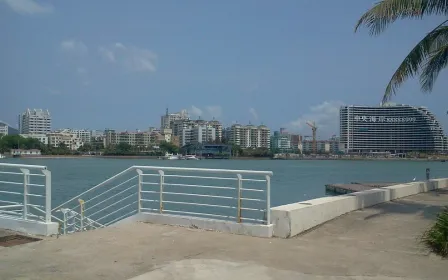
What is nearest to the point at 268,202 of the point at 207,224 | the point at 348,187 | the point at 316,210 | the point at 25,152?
the point at 207,224

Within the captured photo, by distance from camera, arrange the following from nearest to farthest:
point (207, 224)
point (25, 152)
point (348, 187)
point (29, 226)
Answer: point (29, 226), point (207, 224), point (348, 187), point (25, 152)

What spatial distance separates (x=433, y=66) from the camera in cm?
1346

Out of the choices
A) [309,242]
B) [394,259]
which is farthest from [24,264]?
[394,259]

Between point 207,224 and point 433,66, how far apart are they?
854 cm

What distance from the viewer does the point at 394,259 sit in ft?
23.6

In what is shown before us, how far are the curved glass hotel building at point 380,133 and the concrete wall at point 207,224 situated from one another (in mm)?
77993

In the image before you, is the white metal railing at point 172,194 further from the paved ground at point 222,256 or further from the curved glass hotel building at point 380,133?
the curved glass hotel building at point 380,133

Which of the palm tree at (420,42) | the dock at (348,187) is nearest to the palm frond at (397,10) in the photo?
the palm tree at (420,42)

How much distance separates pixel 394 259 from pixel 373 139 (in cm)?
12684

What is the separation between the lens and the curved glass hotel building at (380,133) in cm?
9138

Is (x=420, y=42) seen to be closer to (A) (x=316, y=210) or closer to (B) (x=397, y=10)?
(B) (x=397, y=10)

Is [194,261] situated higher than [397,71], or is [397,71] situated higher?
[397,71]

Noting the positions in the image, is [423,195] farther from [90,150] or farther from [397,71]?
[90,150]

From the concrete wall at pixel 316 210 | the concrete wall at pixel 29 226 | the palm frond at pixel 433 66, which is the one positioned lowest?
the concrete wall at pixel 29 226
